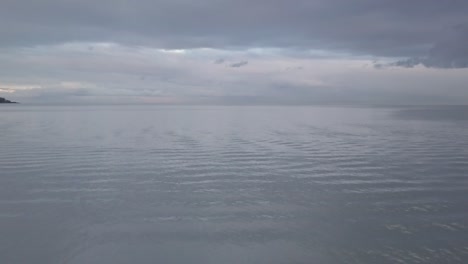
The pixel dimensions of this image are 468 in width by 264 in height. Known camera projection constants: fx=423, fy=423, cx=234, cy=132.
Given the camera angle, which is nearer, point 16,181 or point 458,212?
point 458,212

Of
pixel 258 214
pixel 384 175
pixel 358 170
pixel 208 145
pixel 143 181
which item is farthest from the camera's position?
pixel 208 145

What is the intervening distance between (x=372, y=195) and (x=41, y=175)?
17012mm

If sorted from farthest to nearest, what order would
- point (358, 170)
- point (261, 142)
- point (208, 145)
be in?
point (261, 142)
point (208, 145)
point (358, 170)

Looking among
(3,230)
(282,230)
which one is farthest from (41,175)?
(282,230)

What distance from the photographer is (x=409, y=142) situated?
3875 cm

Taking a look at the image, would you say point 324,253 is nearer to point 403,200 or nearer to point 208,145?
point 403,200

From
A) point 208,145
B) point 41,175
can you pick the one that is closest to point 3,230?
point 41,175

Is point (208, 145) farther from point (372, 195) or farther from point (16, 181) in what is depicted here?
point (372, 195)

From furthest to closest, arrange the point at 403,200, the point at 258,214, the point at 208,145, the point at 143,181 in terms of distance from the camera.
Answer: the point at 208,145 → the point at 143,181 → the point at 403,200 → the point at 258,214

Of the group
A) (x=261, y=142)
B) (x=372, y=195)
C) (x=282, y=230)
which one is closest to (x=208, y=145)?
(x=261, y=142)

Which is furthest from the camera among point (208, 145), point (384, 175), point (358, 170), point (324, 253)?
point (208, 145)

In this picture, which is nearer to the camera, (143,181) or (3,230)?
(3,230)

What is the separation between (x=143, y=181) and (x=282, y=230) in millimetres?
9498

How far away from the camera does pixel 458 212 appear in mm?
15664
